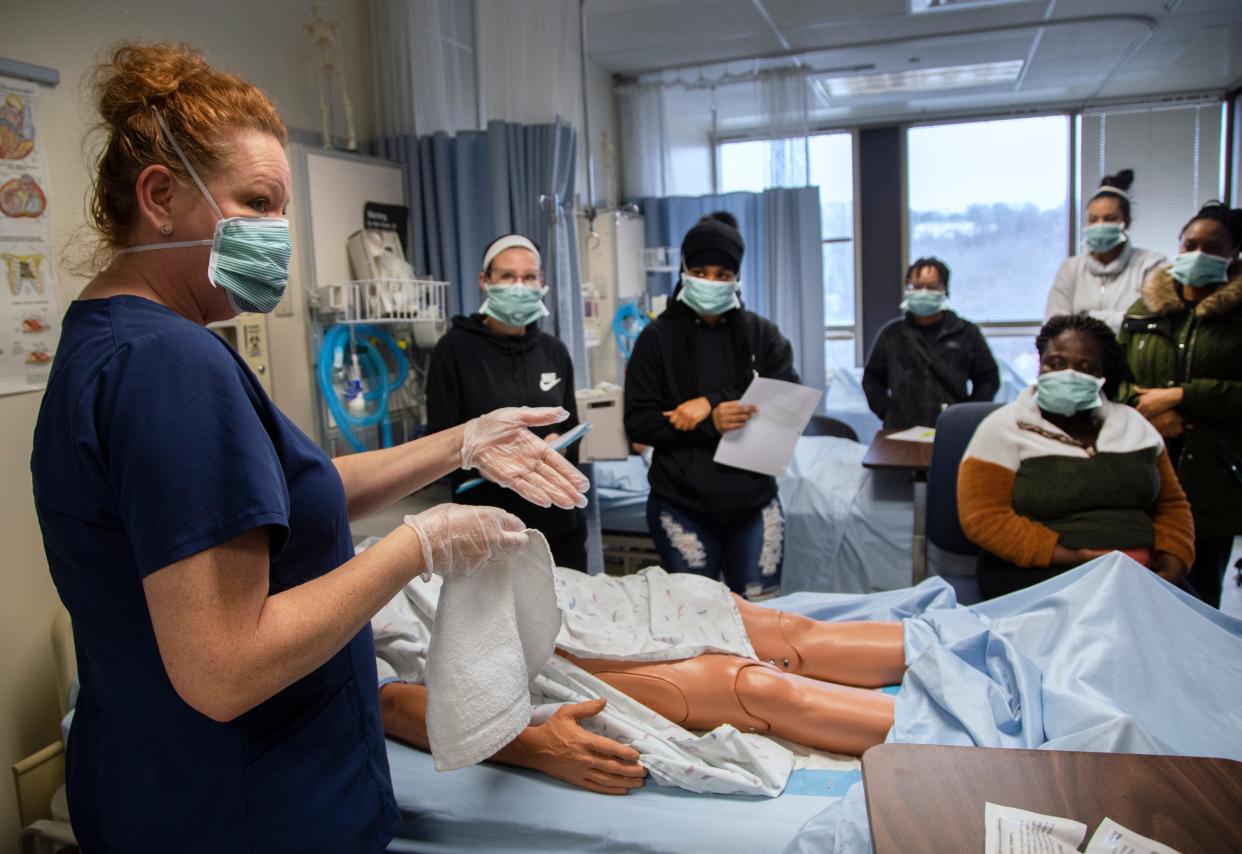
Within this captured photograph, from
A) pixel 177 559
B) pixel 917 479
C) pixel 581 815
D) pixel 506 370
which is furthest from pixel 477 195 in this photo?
pixel 177 559

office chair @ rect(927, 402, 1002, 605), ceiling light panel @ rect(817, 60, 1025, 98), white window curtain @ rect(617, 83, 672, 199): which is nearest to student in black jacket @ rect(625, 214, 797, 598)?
office chair @ rect(927, 402, 1002, 605)

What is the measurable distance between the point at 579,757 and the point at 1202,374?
2176 millimetres

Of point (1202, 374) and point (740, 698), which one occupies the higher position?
point (1202, 374)

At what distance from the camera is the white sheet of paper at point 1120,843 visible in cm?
81

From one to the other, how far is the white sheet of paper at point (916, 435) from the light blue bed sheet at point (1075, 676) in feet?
4.24

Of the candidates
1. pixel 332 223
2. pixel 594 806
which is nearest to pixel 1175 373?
pixel 594 806

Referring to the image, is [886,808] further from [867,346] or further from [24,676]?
[867,346]

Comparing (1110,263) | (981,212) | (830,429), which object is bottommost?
(830,429)

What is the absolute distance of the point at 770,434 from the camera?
8.11 feet

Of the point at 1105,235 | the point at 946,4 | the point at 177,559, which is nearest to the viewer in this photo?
the point at 177,559

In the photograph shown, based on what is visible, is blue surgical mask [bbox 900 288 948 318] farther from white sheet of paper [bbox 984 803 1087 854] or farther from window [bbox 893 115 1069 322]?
window [bbox 893 115 1069 322]

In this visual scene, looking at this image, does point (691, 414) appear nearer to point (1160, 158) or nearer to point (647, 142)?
point (647, 142)

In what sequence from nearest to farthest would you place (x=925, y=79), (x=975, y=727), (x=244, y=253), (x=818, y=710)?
(x=244, y=253) < (x=975, y=727) < (x=818, y=710) < (x=925, y=79)

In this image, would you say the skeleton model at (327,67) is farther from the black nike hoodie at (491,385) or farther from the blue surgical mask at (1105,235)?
the blue surgical mask at (1105,235)
